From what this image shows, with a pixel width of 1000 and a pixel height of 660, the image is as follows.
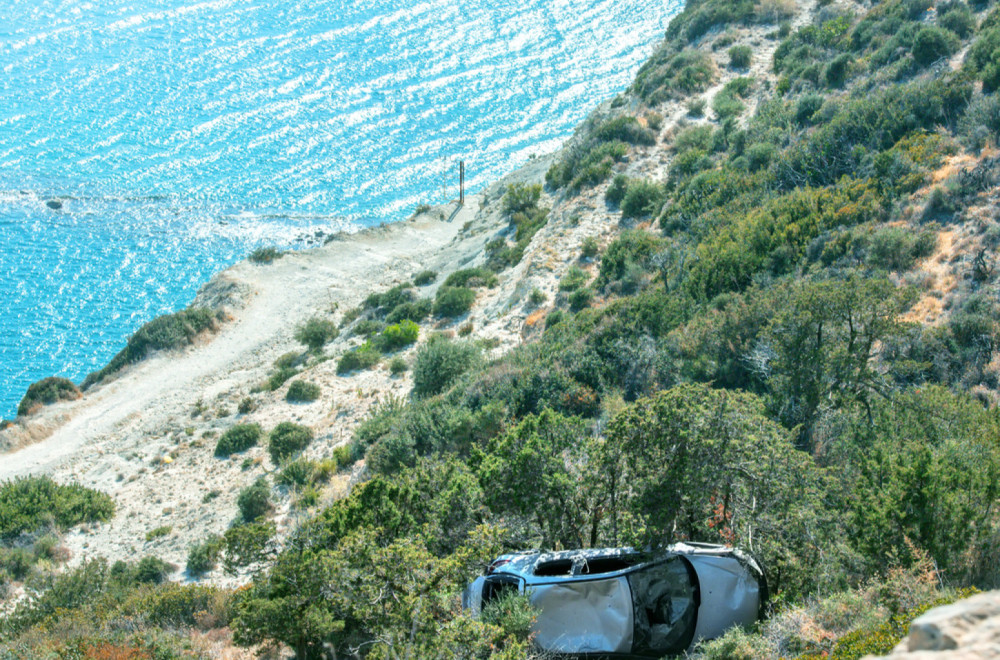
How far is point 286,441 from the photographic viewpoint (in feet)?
80.2

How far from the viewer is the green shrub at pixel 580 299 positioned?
80.8ft

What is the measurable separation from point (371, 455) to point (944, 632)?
660 inches

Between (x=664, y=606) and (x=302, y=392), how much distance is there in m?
21.7

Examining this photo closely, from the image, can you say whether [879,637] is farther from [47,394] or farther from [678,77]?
[47,394]

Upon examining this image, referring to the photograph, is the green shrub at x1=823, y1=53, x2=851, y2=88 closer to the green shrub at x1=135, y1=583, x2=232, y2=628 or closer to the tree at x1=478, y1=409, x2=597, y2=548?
the tree at x1=478, y1=409, x2=597, y2=548

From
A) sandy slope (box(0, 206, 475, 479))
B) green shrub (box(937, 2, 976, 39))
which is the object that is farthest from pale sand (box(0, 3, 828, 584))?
green shrub (box(937, 2, 976, 39))

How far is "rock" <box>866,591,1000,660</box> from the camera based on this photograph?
4.38 m

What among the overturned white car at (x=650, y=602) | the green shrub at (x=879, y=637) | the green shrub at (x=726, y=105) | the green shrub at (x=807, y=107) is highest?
the green shrub at (x=726, y=105)

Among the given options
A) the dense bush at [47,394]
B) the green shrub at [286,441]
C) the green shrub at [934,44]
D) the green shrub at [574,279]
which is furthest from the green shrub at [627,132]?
the dense bush at [47,394]

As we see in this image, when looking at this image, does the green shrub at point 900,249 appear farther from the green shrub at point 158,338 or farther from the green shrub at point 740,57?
the green shrub at point 158,338

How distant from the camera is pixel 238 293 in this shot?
44625mm

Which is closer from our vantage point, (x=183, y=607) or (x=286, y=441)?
(x=183, y=607)

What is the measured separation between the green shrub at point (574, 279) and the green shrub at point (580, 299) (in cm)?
149

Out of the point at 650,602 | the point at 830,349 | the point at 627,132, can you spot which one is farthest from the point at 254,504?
the point at 627,132
